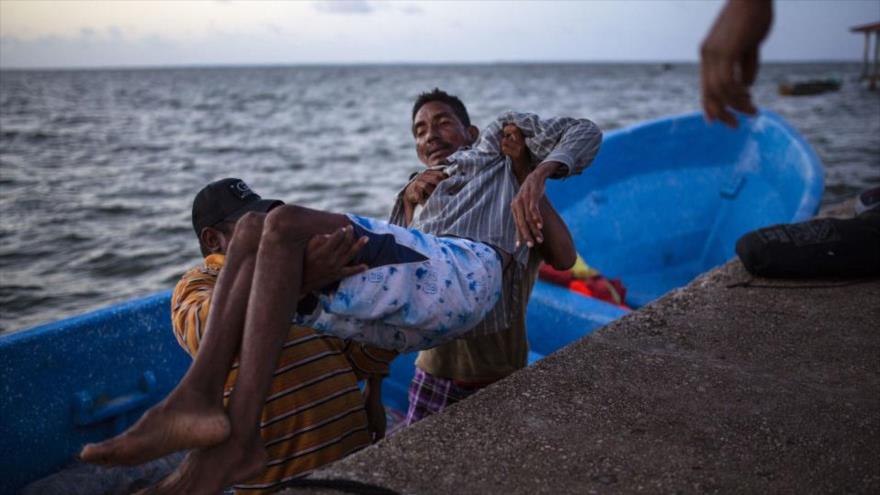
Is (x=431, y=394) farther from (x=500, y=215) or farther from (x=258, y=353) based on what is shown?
(x=258, y=353)

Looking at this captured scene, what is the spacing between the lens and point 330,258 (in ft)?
6.19

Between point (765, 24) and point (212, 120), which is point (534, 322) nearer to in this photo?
point (765, 24)

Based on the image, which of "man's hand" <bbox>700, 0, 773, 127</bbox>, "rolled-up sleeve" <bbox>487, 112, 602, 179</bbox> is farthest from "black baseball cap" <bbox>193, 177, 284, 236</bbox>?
"man's hand" <bbox>700, 0, 773, 127</bbox>

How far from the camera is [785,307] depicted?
9.78 ft

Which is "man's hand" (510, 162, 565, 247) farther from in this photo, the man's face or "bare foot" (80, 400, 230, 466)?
"bare foot" (80, 400, 230, 466)

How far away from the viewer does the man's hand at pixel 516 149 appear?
2.91m

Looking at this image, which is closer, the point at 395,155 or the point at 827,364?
the point at 827,364

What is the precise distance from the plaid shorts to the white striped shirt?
0.33 metres

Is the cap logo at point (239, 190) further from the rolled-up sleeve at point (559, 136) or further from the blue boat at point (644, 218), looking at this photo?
the blue boat at point (644, 218)

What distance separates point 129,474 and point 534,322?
2.34 metres

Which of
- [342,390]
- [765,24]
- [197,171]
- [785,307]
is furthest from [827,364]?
[197,171]

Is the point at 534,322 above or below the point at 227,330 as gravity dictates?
below

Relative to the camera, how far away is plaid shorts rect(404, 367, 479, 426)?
2.74 m

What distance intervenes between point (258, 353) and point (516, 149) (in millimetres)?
1586
